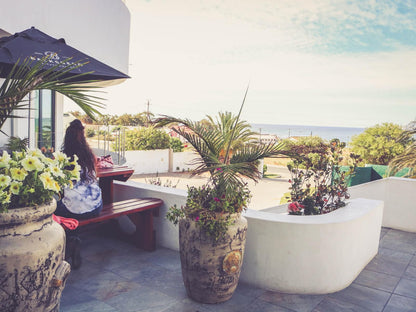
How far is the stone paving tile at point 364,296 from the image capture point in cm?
313

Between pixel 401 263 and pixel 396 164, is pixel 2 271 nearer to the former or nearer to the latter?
pixel 401 263

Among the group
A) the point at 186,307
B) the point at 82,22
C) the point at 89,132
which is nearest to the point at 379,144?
the point at 82,22

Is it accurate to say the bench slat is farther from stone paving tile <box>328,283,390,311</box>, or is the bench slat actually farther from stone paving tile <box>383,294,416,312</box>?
stone paving tile <box>383,294,416,312</box>

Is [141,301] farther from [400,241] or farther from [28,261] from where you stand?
[400,241]

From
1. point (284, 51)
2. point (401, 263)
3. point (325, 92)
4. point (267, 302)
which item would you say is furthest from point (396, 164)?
point (325, 92)

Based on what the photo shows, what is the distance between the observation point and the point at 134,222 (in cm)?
439

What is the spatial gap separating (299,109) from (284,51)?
77946 millimetres

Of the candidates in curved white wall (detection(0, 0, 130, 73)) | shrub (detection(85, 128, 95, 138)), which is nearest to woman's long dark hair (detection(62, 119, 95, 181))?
curved white wall (detection(0, 0, 130, 73))

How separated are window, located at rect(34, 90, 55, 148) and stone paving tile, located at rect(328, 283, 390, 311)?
6.70 meters

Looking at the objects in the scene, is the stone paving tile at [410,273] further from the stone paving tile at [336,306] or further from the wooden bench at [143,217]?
the wooden bench at [143,217]

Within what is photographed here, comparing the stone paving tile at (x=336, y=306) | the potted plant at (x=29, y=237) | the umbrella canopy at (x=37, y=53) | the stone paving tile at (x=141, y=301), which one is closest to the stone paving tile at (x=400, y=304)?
the stone paving tile at (x=336, y=306)

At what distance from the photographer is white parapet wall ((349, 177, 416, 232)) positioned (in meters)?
5.71

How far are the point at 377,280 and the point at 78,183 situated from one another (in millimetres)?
3347

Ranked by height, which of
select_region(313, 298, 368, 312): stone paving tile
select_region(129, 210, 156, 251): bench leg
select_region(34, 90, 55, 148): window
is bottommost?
select_region(313, 298, 368, 312): stone paving tile
